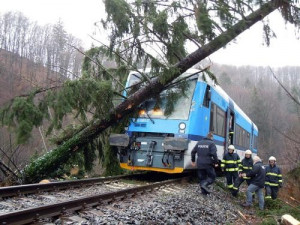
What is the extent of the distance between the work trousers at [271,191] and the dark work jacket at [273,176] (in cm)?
11

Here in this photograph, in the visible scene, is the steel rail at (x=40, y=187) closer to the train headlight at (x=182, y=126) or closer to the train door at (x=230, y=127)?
the train headlight at (x=182, y=126)

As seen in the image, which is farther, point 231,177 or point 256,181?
point 231,177

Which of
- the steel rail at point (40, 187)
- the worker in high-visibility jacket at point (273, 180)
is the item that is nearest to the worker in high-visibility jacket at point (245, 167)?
the worker in high-visibility jacket at point (273, 180)

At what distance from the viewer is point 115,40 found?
984cm

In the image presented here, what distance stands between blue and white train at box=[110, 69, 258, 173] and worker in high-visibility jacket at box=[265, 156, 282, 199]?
206 cm

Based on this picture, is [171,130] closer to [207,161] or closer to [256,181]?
[207,161]

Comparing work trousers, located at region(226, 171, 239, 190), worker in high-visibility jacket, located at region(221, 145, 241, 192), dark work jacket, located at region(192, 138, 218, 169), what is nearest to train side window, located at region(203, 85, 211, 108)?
worker in high-visibility jacket, located at region(221, 145, 241, 192)

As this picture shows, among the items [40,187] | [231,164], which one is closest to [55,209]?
[40,187]

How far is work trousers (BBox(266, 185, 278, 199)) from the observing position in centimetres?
981

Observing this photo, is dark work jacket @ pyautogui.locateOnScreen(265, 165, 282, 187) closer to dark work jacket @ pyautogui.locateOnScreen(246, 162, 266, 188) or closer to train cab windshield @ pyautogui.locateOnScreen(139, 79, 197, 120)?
dark work jacket @ pyautogui.locateOnScreen(246, 162, 266, 188)

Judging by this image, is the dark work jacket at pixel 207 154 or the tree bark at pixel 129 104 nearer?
the dark work jacket at pixel 207 154

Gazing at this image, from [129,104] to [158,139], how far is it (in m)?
1.32

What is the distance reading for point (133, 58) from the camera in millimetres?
10523

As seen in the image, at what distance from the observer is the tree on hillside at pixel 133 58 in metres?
8.53
